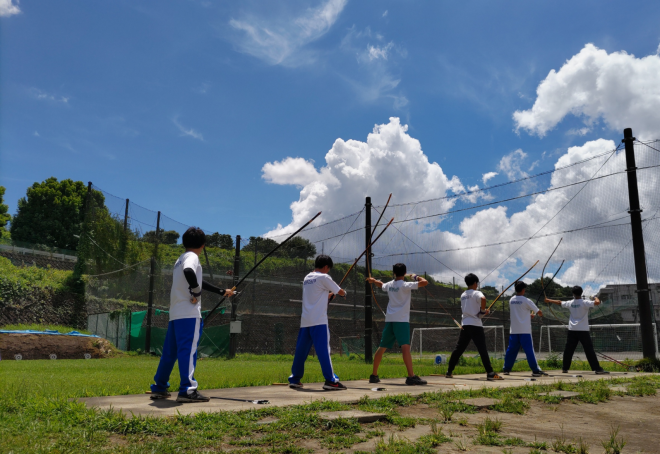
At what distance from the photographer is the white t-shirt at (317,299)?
625 centimetres

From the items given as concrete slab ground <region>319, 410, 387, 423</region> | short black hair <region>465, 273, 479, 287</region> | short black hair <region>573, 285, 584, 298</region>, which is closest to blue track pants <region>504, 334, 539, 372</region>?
short black hair <region>465, 273, 479, 287</region>

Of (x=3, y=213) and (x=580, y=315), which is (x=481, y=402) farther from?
(x=3, y=213)

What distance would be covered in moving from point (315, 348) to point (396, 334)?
5.05 ft

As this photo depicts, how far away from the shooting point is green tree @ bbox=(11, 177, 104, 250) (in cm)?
4544

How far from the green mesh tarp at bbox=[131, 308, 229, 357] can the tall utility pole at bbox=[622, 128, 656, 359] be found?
1225 cm

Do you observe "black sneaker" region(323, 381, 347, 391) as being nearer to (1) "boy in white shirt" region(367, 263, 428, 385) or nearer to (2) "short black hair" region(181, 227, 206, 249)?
(1) "boy in white shirt" region(367, 263, 428, 385)

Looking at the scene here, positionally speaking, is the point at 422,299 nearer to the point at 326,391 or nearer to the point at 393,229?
the point at 393,229

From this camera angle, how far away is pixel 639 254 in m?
10.4

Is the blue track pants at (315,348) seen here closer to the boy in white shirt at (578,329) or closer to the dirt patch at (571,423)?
the dirt patch at (571,423)

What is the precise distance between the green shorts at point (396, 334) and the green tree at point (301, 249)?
10554 mm

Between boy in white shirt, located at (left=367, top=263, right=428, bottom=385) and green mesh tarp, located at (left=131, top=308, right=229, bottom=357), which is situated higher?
boy in white shirt, located at (left=367, top=263, right=428, bottom=385)

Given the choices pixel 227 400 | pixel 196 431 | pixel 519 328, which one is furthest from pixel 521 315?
pixel 196 431

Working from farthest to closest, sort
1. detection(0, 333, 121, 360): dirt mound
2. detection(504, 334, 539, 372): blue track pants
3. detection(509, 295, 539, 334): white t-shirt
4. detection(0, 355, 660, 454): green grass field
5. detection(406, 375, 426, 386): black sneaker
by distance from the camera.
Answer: detection(0, 333, 121, 360): dirt mound → detection(509, 295, 539, 334): white t-shirt → detection(504, 334, 539, 372): blue track pants → detection(406, 375, 426, 386): black sneaker → detection(0, 355, 660, 454): green grass field

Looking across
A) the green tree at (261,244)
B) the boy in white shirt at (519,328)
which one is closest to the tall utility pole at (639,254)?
the boy in white shirt at (519,328)
